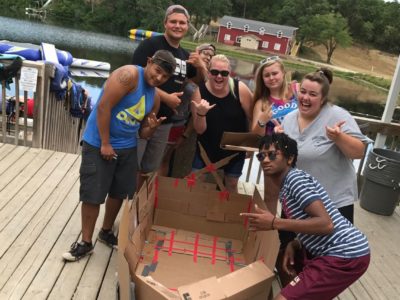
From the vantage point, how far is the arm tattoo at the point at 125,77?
2160 millimetres

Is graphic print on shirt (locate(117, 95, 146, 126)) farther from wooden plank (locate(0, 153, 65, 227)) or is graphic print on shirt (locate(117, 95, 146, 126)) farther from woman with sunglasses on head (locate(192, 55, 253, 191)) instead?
wooden plank (locate(0, 153, 65, 227))

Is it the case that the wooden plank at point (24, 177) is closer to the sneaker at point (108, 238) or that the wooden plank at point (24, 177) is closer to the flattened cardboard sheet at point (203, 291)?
the sneaker at point (108, 238)

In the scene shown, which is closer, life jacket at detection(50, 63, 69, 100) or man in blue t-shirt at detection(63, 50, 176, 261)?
man in blue t-shirt at detection(63, 50, 176, 261)

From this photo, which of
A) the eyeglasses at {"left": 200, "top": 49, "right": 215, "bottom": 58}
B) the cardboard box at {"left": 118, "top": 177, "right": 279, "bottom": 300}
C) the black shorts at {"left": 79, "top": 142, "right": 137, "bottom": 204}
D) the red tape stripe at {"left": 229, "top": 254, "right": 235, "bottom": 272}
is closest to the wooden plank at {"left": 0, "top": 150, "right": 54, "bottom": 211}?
the black shorts at {"left": 79, "top": 142, "right": 137, "bottom": 204}

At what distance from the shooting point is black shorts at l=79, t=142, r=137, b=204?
2.32 meters

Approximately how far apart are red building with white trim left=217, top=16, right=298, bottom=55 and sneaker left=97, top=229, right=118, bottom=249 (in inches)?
1348

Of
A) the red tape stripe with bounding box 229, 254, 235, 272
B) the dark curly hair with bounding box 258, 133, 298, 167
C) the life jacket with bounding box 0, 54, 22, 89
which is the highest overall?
the dark curly hair with bounding box 258, 133, 298, 167

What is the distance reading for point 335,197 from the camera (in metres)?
2.07

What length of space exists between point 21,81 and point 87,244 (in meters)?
2.12

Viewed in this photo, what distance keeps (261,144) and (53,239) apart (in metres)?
1.60

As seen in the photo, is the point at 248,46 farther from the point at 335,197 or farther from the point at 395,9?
the point at 335,197

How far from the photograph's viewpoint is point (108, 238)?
2711 mm

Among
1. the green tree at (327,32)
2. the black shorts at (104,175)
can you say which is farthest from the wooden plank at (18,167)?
the green tree at (327,32)

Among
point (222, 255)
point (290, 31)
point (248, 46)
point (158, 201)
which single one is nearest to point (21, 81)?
point (158, 201)
